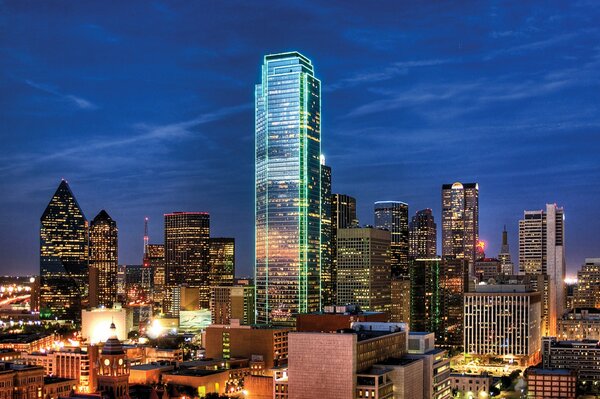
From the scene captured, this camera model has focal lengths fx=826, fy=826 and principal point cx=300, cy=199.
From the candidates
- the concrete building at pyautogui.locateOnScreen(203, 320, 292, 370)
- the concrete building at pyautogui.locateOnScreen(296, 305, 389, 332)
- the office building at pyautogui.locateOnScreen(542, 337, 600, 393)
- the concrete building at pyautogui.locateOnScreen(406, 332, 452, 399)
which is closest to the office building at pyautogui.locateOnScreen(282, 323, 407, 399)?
the concrete building at pyautogui.locateOnScreen(406, 332, 452, 399)

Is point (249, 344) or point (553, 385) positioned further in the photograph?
point (249, 344)

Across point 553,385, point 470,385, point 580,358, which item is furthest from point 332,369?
point 580,358

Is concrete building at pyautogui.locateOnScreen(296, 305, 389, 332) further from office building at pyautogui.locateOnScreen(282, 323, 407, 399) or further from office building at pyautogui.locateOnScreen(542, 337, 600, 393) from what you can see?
office building at pyautogui.locateOnScreen(542, 337, 600, 393)

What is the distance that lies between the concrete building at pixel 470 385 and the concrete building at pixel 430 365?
989 inches

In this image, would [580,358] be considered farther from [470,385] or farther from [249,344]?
[249,344]

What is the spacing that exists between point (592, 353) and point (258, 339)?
7079 cm

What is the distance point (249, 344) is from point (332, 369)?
71976 mm

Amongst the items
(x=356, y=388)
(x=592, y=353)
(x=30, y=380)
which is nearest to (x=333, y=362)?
(x=356, y=388)

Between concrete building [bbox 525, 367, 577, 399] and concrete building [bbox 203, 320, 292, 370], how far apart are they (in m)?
46.4

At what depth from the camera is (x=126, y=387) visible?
389 ft

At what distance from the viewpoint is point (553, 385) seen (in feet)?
470

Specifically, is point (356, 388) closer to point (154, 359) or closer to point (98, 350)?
point (98, 350)

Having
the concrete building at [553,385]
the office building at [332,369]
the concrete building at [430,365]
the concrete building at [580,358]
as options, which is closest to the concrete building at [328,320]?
the concrete building at [430,365]

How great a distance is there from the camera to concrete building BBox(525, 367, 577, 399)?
143 metres
